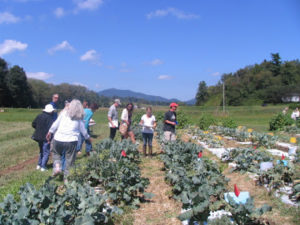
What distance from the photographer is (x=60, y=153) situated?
17.7 ft

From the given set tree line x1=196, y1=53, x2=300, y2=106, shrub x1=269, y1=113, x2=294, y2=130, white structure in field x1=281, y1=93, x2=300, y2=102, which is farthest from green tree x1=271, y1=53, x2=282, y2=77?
shrub x1=269, y1=113, x2=294, y2=130

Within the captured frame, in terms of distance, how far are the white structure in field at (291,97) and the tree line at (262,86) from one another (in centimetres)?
73

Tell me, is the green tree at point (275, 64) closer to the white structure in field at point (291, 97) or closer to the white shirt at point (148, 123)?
the white structure in field at point (291, 97)

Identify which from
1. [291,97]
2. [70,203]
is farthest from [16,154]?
[291,97]

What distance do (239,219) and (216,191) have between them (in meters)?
0.86

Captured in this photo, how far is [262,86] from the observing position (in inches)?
3204

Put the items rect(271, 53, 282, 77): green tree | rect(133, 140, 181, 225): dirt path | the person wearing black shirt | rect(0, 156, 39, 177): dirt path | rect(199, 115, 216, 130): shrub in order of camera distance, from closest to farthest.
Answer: rect(133, 140, 181, 225): dirt path
rect(0, 156, 39, 177): dirt path
the person wearing black shirt
rect(199, 115, 216, 130): shrub
rect(271, 53, 282, 77): green tree

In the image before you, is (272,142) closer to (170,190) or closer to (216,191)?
(170,190)

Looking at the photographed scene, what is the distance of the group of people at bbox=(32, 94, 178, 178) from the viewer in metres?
5.28

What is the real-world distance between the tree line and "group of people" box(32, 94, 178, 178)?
235 feet

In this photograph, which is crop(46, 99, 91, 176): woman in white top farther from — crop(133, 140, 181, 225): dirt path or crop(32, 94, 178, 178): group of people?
crop(133, 140, 181, 225): dirt path

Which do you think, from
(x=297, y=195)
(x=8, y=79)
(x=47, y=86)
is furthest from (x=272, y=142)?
(x=47, y=86)

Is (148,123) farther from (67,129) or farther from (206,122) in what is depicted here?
(206,122)

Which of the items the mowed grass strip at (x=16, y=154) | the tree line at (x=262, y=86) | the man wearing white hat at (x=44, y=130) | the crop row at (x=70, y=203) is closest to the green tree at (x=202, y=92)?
the tree line at (x=262, y=86)
